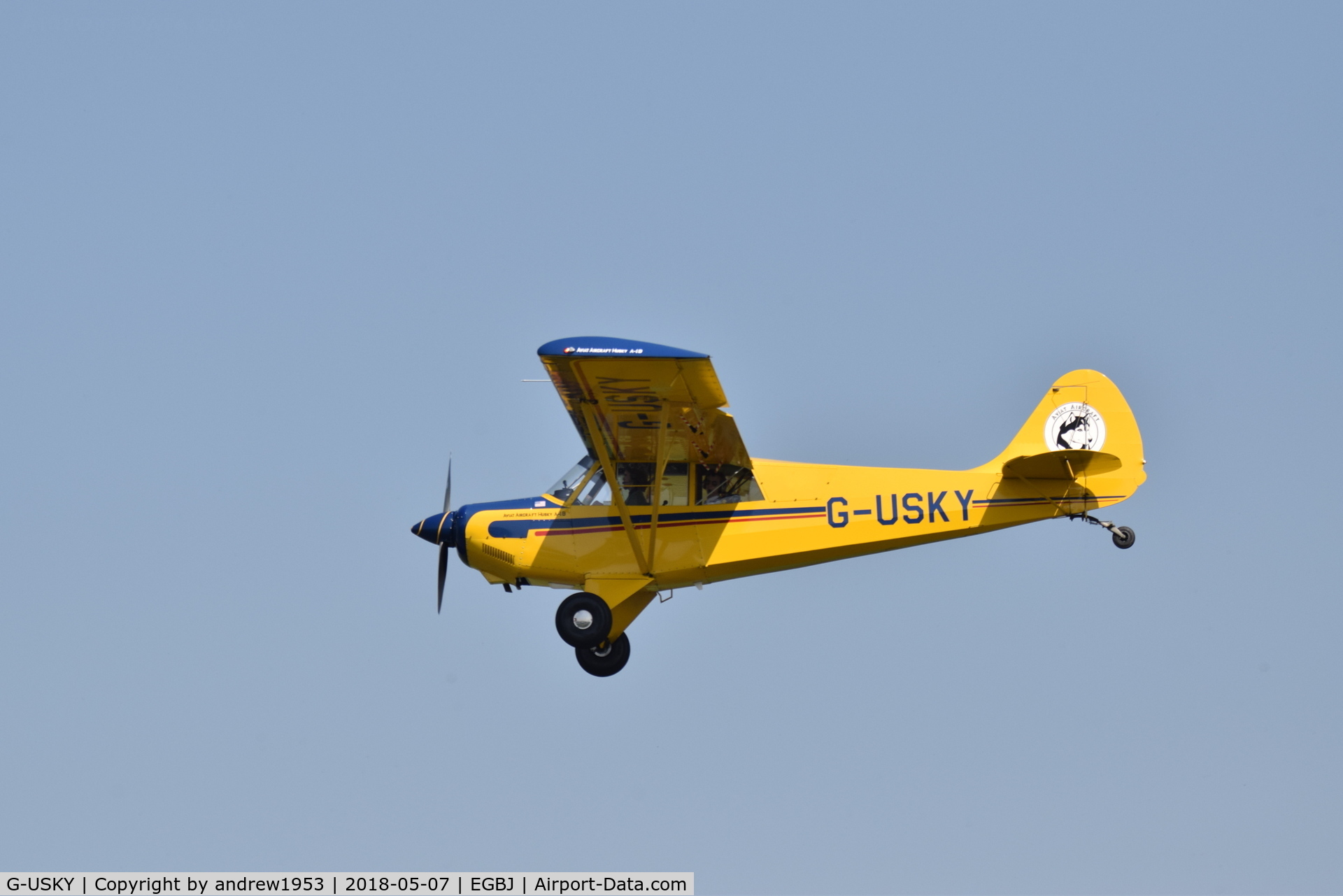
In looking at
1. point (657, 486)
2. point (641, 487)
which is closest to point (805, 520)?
point (657, 486)

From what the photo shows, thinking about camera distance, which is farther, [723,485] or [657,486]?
[723,485]

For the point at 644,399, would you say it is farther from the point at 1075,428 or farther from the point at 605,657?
the point at 1075,428

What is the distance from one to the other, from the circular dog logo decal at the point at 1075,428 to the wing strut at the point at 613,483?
4875mm

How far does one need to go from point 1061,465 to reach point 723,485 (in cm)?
378

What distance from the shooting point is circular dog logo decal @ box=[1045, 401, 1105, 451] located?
2033 cm

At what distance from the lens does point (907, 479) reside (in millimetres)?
19891

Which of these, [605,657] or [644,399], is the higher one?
[644,399]

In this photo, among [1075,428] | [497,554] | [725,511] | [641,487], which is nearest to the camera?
[725,511]

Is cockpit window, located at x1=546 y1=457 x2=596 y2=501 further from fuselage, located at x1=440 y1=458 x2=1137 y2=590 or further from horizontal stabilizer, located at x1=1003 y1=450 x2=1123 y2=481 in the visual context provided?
horizontal stabilizer, located at x1=1003 y1=450 x2=1123 y2=481

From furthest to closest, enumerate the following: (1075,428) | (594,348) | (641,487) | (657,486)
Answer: (1075,428), (641,487), (657,486), (594,348)

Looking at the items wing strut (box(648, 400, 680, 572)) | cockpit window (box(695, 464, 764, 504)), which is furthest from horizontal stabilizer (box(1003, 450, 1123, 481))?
wing strut (box(648, 400, 680, 572))

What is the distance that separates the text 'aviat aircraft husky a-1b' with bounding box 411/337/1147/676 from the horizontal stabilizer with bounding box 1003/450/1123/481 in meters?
0.02

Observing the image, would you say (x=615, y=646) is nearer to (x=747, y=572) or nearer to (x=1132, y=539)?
(x=747, y=572)

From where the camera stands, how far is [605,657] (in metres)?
20.2
